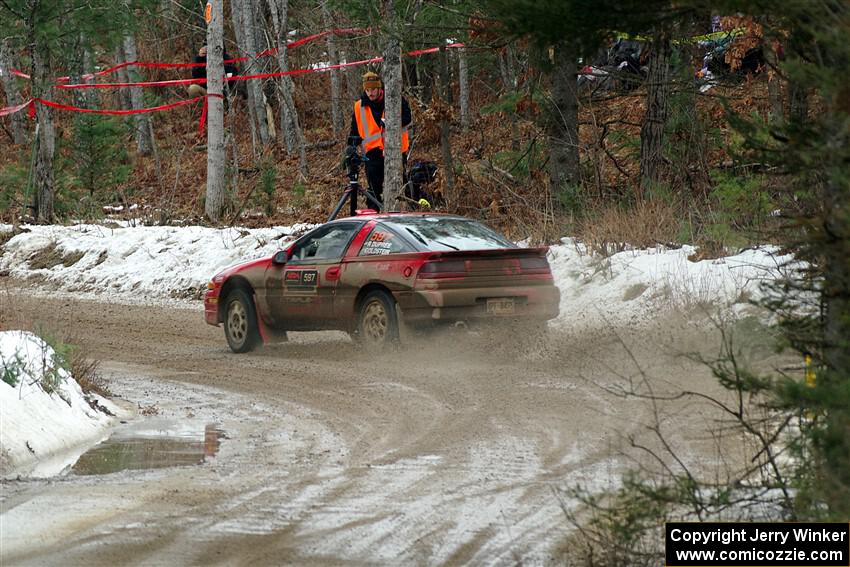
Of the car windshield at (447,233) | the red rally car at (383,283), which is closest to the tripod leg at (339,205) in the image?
the red rally car at (383,283)

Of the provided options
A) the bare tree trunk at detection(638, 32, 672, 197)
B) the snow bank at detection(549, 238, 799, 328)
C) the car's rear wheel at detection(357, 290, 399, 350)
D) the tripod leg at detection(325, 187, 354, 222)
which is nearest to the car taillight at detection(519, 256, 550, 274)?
the snow bank at detection(549, 238, 799, 328)

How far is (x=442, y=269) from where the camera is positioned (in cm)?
1294

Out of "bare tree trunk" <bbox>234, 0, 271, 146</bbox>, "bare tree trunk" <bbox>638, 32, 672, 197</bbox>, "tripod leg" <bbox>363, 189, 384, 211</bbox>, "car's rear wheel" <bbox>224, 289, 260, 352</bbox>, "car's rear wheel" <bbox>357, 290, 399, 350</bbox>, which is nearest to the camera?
"car's rear wheel" <bbox>357, 290, 399, 350</bbox>

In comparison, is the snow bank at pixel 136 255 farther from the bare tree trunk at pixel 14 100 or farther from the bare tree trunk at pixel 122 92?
the bare tree trunk at pixel 122 92

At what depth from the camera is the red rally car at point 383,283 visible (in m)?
12.9

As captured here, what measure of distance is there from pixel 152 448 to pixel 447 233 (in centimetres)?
541

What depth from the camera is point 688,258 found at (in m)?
15.4

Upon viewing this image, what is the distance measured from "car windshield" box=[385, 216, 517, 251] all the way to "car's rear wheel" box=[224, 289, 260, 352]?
2.08 m

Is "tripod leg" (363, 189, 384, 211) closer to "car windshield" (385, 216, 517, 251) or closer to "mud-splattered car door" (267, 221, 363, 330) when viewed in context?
"mud-splattered car door" (267, 221, 363, 330)

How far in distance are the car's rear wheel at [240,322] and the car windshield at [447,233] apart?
2.08 meters

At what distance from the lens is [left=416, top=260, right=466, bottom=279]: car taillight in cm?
1290

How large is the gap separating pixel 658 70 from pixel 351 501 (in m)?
14.1

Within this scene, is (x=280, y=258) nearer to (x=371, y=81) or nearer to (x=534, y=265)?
(x=534, y=265)

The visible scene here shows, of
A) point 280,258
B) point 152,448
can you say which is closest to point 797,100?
point 152,448
